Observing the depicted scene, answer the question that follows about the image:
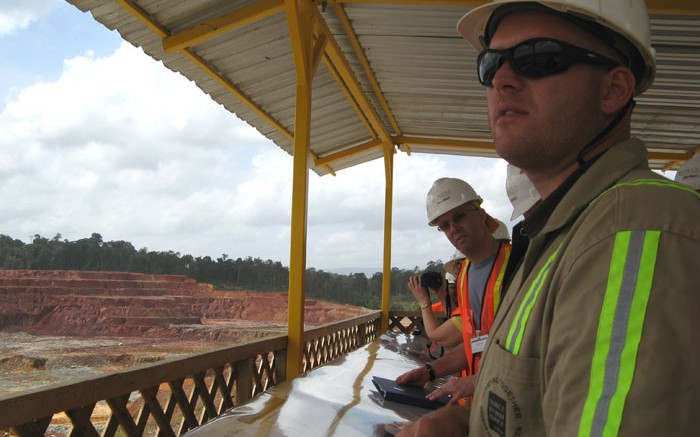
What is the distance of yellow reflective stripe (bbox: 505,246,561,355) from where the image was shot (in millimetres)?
852

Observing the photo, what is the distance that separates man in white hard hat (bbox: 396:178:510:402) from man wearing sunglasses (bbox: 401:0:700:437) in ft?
4.95

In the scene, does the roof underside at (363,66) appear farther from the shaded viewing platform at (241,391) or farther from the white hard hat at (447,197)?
the shaded viewing platform at (241,391)

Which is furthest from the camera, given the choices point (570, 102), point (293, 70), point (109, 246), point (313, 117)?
point (109, 246)

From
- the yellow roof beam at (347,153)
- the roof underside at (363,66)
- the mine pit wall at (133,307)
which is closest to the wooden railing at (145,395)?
the roof underside at (363,66)

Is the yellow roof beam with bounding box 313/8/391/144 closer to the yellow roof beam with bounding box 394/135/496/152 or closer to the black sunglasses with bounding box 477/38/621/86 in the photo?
the yellow roof beam with bounding box 394/135/496/152

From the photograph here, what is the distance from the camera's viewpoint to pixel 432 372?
119 inches

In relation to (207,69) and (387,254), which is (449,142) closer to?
(387,254)

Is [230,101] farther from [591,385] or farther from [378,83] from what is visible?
[591,385]

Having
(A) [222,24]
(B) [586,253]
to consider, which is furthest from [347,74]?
(B) [586,253]

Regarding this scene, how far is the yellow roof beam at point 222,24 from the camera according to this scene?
4340 mm

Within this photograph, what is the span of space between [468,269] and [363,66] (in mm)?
3081

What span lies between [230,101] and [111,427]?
13.9ft

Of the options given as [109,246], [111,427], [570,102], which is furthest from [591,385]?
[109,246]

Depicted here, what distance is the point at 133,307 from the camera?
131ft
